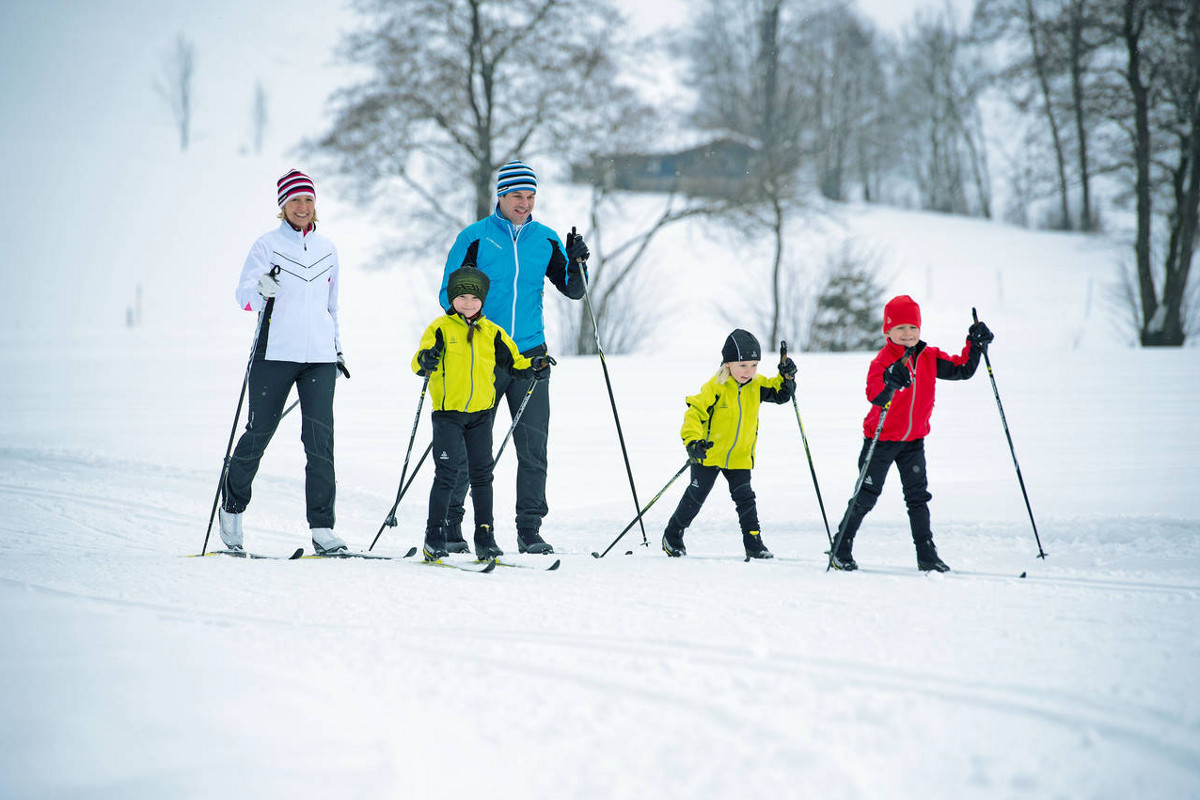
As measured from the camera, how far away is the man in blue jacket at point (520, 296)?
451 centimetres

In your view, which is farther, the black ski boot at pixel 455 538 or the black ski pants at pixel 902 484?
the black ski boot at pixel 455 538

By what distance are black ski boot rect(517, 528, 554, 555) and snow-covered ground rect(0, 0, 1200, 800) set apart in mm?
242

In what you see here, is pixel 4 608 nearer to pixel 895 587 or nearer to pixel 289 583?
pixel 289 583

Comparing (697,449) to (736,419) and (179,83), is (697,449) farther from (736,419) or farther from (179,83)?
(179,83)

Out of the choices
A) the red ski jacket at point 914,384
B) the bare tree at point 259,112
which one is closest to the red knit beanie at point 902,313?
the red ski jacket at point 914,384

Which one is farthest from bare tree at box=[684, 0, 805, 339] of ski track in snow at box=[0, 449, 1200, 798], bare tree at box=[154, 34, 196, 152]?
bare tree at box=[154, 34, 196, 152]

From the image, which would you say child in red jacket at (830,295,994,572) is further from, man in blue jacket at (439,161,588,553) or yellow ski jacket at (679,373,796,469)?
man in blue jacket at (439,161,588,553)

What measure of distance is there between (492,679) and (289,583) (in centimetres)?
137

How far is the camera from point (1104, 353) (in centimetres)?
1250

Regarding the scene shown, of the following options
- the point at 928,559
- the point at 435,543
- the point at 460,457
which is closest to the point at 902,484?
the point at 928,559

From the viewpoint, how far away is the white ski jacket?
4.24 meters

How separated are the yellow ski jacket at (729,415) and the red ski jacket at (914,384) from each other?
45 cm

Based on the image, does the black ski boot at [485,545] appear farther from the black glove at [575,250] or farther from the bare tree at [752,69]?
the bare tree at [752,69]

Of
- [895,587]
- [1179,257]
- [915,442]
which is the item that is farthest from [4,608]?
[1179,257]
